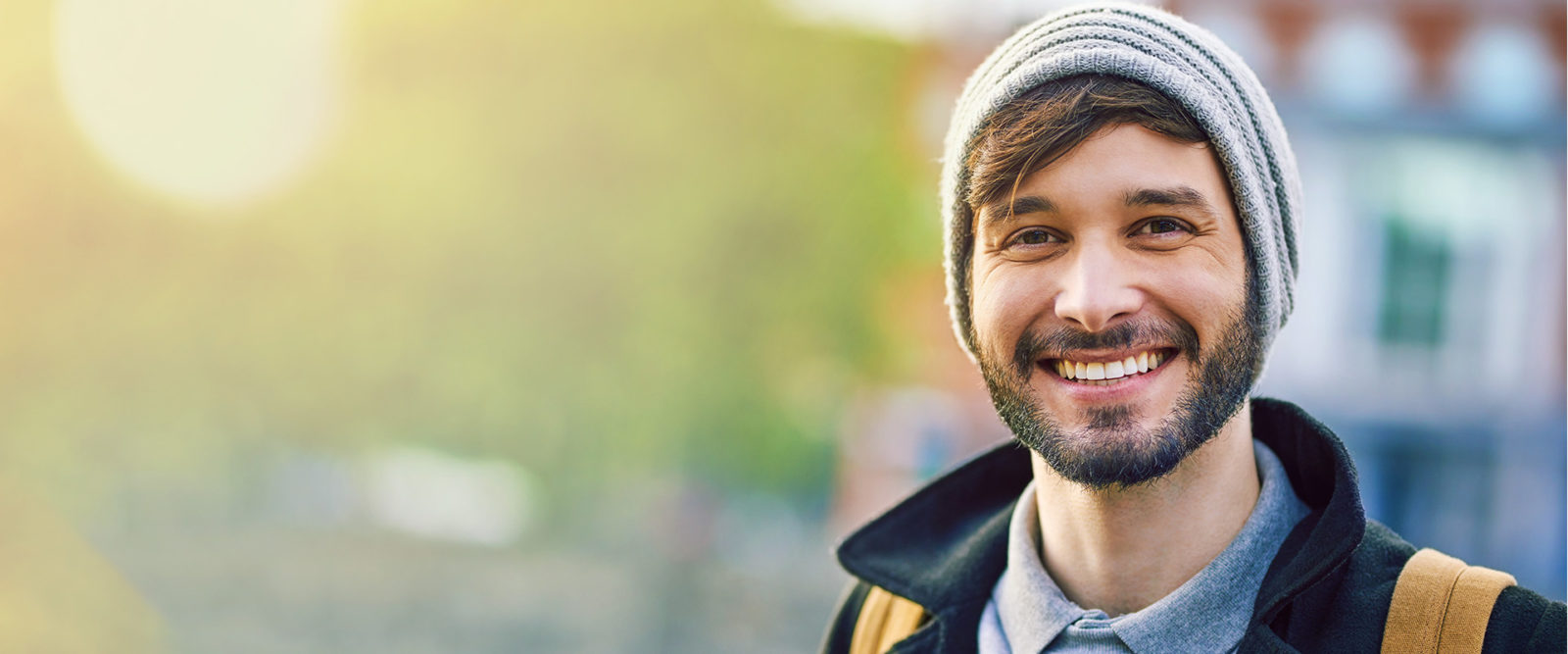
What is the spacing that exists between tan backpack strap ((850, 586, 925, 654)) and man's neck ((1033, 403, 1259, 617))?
1.27 ft

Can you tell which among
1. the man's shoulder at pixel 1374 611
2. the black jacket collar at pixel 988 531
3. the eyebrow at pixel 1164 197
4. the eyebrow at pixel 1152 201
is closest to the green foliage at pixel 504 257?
the black jacket collar at pixel 988 531

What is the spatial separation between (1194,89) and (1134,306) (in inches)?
14.2

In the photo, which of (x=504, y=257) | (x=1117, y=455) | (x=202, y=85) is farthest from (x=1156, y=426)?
(x=202, y=85)

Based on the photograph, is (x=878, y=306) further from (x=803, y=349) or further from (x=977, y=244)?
(x=977, y=244)

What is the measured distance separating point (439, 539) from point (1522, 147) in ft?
51.6

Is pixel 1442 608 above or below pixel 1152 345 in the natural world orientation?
below

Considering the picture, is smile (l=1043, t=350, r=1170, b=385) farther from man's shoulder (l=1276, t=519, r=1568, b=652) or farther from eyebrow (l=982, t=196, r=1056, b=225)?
man's shoulder (l=1276, t=519, r=1568, b=652)

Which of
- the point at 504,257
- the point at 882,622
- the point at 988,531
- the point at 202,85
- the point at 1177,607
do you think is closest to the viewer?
the point at 1177,607

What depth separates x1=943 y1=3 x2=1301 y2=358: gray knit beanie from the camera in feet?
7.10

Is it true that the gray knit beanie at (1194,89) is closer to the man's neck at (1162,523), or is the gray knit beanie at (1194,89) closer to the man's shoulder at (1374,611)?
the man's neck at (1162,523)

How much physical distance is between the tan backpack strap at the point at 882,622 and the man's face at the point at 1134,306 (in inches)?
21.6

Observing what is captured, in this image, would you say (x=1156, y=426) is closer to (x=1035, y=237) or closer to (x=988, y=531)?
(x=1035, y=237)

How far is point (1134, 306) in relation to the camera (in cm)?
214

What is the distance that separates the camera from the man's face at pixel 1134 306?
2135 millimetres
